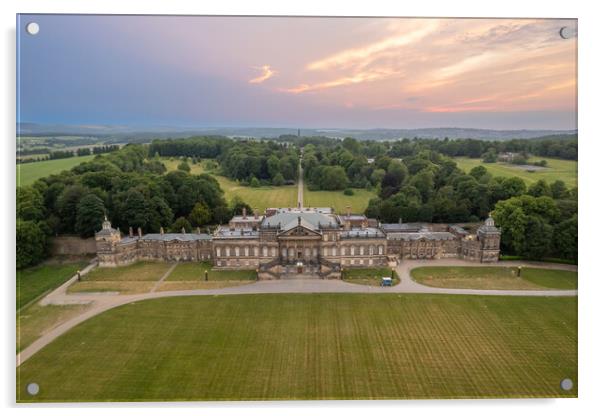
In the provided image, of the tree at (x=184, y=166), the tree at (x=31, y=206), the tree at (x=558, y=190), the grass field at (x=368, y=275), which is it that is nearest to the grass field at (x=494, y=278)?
the grass field at (x=368, y=275)

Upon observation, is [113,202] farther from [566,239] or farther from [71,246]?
[566,239]

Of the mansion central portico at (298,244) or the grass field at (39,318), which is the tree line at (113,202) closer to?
the grass field at (39,318)

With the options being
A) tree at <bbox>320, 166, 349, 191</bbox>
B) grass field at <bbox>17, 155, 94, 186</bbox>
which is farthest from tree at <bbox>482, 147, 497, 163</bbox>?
grass field at <bbox>17, 155, 94, 186</bbox>

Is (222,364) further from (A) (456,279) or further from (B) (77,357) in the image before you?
(A) (456,279)

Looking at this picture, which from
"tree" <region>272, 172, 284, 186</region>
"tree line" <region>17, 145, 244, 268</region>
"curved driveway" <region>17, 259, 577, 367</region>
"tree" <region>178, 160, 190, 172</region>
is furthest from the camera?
"tree" <region>272, 172, 284, 186</region>

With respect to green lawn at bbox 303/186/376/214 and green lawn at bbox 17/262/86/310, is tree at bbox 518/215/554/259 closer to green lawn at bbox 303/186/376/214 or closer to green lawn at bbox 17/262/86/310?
green lawn at bbox 303/186/376/214

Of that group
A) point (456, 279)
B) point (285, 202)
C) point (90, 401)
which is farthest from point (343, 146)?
point (90, 401)
